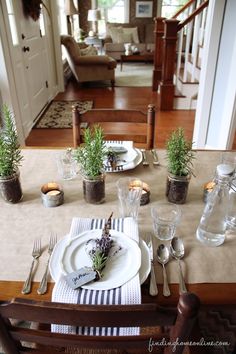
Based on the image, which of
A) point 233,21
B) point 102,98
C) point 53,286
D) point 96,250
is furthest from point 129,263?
point 102,98

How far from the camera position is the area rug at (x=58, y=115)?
12.2 feet

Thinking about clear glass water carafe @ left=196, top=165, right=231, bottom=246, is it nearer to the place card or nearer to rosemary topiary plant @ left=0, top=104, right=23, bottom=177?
the place card

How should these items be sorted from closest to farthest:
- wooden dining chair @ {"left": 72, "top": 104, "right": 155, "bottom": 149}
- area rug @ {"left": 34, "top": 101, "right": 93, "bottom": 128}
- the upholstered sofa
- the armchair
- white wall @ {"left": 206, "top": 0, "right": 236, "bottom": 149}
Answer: wooden dining chair @ {"left": 72, "top": 104, "right": 155, "bottom": 149}, white wall @ {"left": 206, "top": 0, "right": 236, "bottom": 149}, area rug @ {"left": 34, "top": 101, "right": 93, "bottom": 128}, the armchair, the upholstered sofa

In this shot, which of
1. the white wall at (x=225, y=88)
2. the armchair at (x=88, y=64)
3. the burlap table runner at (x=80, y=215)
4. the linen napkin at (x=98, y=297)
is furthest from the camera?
the armchair at (x=88, y=64)

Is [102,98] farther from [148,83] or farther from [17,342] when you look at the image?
[17,342]

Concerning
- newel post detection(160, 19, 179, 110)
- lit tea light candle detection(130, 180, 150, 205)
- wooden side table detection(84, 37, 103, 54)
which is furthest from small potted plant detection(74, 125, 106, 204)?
wooden side table detection(84, 37, 103, 54)

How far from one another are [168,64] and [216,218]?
347 centimetres

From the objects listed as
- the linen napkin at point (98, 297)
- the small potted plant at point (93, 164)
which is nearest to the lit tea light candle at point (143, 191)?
the small potted plant at point (93, 164)

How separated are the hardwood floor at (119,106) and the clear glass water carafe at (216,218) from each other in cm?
190

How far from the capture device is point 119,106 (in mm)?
4406

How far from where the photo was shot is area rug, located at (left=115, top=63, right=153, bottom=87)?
5.69 metres

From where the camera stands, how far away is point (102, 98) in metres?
4.80

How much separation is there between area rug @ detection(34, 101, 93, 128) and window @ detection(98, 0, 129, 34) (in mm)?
4441

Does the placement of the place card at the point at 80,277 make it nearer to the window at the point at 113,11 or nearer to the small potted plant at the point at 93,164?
the small potted plant at the point at 93,164
